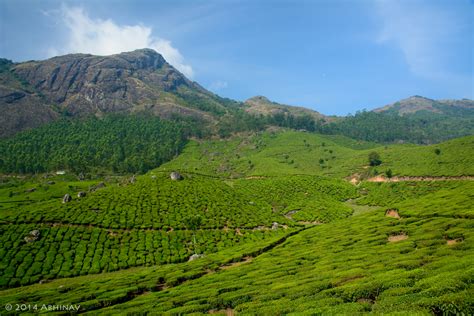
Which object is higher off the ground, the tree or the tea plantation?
the tree

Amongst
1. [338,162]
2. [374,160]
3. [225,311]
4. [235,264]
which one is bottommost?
[235,264]

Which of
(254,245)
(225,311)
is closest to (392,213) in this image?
(254,245)

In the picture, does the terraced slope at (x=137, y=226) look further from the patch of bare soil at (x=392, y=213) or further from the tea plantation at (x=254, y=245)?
the patch of bare soil at (x=392, y=213)

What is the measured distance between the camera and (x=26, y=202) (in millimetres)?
107875

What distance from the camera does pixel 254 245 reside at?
56688mm

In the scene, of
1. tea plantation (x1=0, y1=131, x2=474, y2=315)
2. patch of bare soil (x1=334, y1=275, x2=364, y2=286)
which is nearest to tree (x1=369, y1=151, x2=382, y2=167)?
tea plantation (x1=0, y1=131, x2=474, y2=315)

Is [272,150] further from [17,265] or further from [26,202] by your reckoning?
[17,265]

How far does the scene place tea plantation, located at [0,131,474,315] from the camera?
2264cm

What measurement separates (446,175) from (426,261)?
9184 cm

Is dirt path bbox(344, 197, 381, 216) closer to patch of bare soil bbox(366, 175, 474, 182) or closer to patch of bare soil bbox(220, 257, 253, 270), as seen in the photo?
patch of bare soil bbox(366, 175, 474, 182)

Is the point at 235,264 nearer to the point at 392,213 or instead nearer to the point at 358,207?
the point at 392,213

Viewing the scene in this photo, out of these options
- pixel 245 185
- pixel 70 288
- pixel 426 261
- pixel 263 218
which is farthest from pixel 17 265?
pixel 245 185

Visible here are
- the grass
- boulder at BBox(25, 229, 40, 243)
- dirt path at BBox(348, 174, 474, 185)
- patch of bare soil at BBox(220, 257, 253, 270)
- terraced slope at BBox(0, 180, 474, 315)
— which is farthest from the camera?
dirt path at BBox(348, 174, 474, 185)

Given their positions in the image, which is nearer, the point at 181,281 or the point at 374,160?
the point at 181,281
